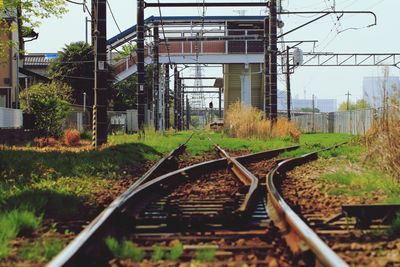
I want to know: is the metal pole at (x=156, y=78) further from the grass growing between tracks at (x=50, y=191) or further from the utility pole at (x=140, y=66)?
the grass growing between tracks at (x=50, y=191)

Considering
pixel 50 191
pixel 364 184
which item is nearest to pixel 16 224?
pixel 50 191

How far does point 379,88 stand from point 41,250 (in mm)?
7531

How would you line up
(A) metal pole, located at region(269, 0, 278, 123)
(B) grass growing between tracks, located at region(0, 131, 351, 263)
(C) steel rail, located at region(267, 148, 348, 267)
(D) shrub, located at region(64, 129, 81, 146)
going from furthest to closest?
(A) metal pole, located at region(269, 0, 278, 123) → (D) shrub, located at region(64, 129, 81, 146) → (B) grass growing between tracks, located at region(0, 131, 351, 263) → (C) steel rail, located at region(267, 148, 348, 267)

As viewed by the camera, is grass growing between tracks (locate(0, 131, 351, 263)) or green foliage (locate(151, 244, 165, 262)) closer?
green foliage (locate(151, 244, 165, 262))

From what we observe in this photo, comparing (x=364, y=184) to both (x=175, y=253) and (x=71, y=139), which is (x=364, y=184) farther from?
(x=71, y=139)

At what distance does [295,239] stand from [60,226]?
2.38m

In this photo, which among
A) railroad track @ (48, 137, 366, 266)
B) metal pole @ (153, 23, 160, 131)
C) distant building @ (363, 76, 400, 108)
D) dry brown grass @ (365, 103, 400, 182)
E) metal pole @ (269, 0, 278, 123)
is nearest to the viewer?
railroad track @ (48, 137, 366, 266)

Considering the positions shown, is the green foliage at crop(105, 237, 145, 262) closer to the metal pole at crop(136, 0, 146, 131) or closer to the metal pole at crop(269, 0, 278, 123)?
the metal pole at crop(136, 0, 146, 131)

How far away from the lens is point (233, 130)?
31.4 m

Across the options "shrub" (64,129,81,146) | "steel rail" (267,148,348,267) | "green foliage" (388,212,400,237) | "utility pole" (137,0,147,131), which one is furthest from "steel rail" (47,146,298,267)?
"utility pole" (137,0,147,131)

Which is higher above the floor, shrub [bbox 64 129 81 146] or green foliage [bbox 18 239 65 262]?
shrub [bbox 64 129 81 146]

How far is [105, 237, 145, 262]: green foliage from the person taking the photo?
167 inches

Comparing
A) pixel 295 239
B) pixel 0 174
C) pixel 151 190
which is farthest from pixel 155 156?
pixel 295 239

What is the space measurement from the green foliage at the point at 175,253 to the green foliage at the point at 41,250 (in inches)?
34.4
